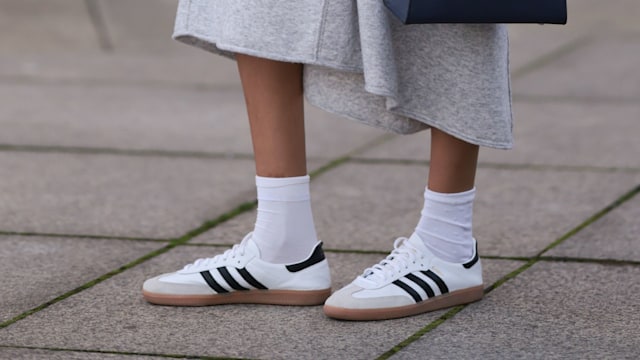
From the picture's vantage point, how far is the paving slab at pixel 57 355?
2836 mm

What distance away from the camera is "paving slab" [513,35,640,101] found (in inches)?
241

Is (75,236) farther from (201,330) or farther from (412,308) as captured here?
(412,308)

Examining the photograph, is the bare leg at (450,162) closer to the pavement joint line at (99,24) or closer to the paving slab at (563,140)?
the paving slab at (563,140)

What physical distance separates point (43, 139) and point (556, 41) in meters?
3.43

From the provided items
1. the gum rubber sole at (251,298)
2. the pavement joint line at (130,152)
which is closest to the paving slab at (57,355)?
the gum rubber sole at (251,298)

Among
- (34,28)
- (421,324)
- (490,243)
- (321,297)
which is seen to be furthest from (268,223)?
(34,28)

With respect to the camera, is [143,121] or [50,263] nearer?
[50,263]

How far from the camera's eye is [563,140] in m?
5.22

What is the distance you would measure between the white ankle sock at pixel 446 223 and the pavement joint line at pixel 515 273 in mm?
151

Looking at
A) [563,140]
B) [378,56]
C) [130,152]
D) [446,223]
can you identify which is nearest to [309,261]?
[446,223]

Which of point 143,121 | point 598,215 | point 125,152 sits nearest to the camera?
point 598,215

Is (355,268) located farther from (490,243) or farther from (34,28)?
(34,28)

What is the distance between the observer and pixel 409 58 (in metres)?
3.04

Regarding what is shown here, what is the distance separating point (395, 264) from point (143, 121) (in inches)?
107
